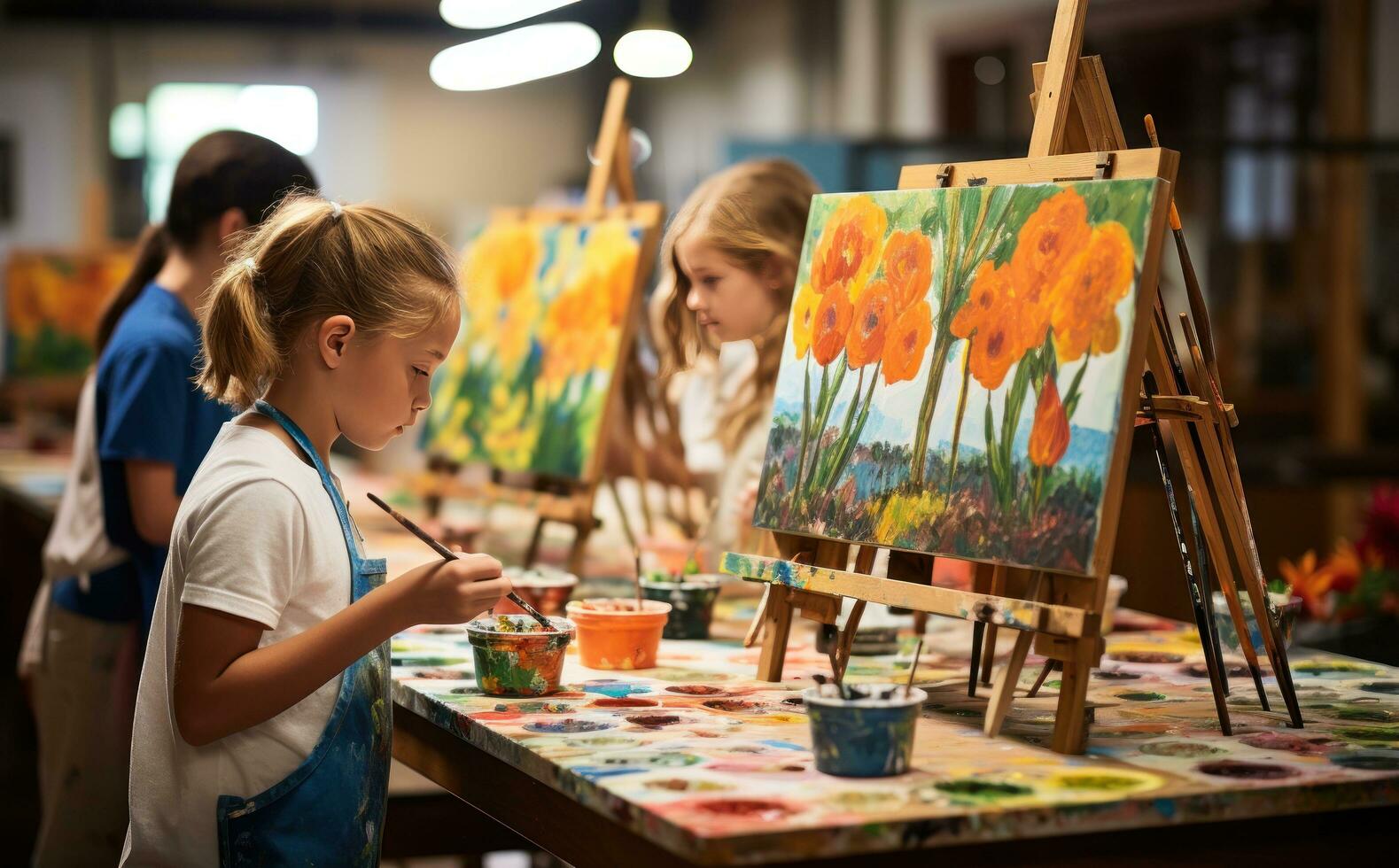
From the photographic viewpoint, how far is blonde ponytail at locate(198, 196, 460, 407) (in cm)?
184

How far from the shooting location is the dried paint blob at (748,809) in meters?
1.47

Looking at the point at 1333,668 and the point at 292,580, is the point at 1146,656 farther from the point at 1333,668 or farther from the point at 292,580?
the point at 292,580

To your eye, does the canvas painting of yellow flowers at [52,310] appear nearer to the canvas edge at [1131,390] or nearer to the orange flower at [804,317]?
the orange flower at [804,317]

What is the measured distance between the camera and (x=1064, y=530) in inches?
69.4

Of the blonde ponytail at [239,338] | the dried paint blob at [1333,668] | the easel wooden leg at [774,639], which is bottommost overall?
the dried paint blob at [1333,668]

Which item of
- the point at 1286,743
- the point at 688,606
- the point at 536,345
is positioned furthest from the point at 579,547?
the point at 1286,743

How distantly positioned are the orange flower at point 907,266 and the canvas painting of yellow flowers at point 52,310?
21.6 ft

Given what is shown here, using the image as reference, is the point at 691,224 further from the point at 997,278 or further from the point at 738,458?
the point at 997,278

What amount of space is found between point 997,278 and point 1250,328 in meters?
5.17

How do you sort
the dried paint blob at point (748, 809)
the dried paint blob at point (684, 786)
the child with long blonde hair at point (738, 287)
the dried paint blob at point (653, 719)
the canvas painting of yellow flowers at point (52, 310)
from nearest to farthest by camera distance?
the dried paint blob at point (748, 809) → the dried paint blob at point (684, 786) → the dried paint blob at point (653, 719) → the child with long blonde hair at point (738, 287) → the canvas painting of yellow flowers at point (52, 310)

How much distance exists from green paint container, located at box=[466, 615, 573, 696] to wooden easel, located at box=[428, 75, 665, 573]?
1.16 meters

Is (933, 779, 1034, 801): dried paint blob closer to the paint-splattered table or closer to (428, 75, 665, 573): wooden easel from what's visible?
the paint-splattered table

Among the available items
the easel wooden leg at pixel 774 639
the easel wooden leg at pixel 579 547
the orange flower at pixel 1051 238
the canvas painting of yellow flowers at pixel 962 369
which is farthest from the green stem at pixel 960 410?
the easel wooden leg at pixel 579 547

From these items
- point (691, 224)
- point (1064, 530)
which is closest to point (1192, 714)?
point (1064, 530)
